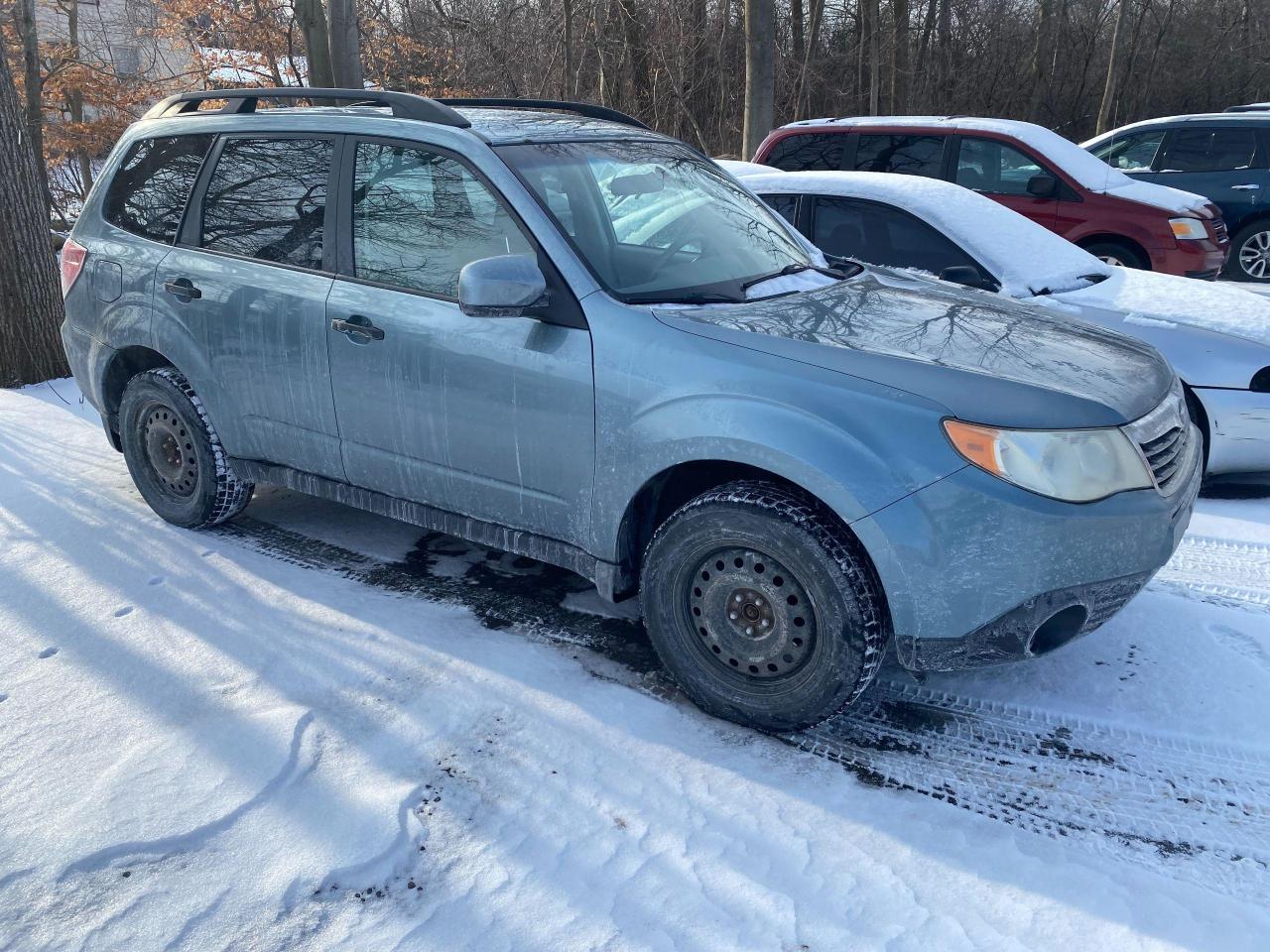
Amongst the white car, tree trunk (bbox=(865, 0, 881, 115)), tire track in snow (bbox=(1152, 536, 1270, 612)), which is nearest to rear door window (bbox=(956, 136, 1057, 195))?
the white car

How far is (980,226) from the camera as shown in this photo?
604 cm

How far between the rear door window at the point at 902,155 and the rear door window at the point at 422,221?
6.73m

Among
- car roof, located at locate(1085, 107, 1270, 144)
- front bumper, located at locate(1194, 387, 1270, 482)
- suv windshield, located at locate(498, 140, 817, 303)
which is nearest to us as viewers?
suv windshield, located at locate(498, 140, 817, 303)

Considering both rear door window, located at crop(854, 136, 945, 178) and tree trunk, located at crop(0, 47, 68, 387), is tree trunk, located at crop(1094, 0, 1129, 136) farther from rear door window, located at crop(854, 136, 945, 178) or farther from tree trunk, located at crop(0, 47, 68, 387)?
tree trunk, located at crop(0, 47, 68, 387)

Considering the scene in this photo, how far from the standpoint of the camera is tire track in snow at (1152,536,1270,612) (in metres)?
4.04

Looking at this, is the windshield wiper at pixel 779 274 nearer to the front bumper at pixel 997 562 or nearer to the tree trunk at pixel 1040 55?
the front bumper at pixel 997 562

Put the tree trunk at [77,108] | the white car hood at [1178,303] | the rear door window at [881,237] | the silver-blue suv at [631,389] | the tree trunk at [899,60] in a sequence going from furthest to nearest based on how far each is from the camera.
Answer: the tree trunk at [899,60] < the tree trunk at [77,108] < the rear door window at [881,237] < the white car hood at [1178,303] < the silver-blue suv at [631,389]

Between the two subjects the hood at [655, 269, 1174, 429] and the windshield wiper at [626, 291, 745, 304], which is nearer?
the hood at [655, 269, 1174, 429]

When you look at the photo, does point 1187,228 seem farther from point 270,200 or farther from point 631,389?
point 270,200

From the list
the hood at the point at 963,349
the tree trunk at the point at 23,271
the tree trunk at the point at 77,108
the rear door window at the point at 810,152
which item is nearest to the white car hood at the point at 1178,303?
the hood at the point at 963,349

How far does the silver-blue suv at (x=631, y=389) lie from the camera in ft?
9.30

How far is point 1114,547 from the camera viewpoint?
9.38 ft

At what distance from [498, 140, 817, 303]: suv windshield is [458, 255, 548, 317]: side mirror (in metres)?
0.24

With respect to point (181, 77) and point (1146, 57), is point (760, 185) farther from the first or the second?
point (1146, 57)
